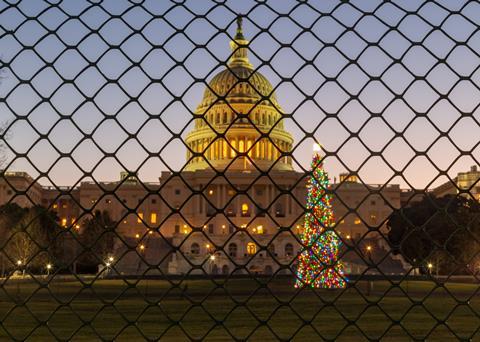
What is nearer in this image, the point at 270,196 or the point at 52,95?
the point at 52,95

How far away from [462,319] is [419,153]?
50.6 feet

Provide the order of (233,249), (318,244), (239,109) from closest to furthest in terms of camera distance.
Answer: (318,244)
(239,109)
(233,249)

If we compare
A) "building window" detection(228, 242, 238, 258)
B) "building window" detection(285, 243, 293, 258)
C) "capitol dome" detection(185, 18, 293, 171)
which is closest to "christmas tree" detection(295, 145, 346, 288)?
"capitol dome" detection(185, 18, 293, 171)

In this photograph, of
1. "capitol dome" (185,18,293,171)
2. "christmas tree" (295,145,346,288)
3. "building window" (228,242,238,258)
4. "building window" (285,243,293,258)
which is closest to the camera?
"christmas tree" (295,145,346,288)

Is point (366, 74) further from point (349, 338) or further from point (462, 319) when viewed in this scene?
point (462, 319)

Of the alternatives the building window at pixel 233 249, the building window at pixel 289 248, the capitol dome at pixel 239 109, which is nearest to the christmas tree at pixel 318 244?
the capitol dome at pixel 239 109

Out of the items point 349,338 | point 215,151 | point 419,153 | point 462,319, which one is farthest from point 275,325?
point 215,151

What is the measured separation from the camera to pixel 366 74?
4.23 m

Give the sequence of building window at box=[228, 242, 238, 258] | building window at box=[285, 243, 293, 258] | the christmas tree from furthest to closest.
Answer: building window at box=[228, 242, 238, 258]
building window at box=[285, 243, 293, 258]
the christmas tree

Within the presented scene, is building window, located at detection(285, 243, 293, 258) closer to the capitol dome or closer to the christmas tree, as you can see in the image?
the capitol dome

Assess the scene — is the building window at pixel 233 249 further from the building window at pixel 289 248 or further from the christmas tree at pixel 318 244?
the christmas tree at pixel 318 244

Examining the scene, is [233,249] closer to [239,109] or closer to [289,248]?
[289,248]

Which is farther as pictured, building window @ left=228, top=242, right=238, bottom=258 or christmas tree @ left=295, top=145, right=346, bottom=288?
building window @ left=228, top=242, right=238, bottom=258

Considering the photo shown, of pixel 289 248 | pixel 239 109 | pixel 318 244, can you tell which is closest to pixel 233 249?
pixel 289 248
